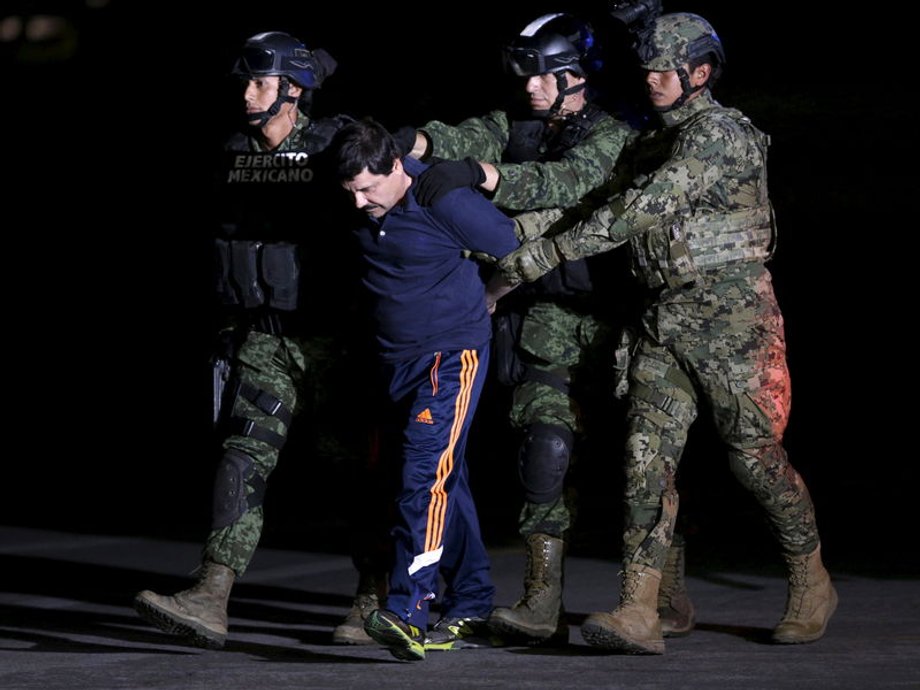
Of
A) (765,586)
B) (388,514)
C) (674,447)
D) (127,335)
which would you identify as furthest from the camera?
(127,335)

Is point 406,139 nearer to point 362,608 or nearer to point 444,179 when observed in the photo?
point 444,179

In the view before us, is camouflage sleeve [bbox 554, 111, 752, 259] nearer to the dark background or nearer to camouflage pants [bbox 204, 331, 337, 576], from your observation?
camouflage pants [bbox 204, 331, 337, 576]

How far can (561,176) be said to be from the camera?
760 cm

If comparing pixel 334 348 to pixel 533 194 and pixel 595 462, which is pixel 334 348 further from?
pixel 595 462

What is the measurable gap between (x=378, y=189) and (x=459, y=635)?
1.52 m

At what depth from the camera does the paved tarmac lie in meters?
6.92

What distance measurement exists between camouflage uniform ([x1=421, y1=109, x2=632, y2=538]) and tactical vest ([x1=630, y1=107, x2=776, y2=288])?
349mm

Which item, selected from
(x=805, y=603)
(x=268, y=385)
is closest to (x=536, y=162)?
(x=268, y=385)

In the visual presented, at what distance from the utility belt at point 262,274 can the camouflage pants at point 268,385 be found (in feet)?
0.45

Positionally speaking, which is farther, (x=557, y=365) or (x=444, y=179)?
(x=557, y=365)

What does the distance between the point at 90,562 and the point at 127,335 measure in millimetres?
4217

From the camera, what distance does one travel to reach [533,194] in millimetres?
7586

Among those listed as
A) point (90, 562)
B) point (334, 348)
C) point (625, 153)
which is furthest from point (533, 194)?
point (90, 562)

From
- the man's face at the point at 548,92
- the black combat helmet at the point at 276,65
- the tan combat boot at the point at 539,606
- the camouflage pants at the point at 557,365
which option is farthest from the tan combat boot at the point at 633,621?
the black combat helmet at the point at 276,65
